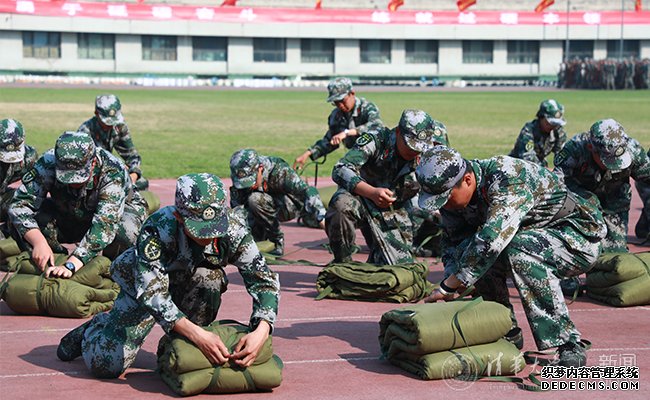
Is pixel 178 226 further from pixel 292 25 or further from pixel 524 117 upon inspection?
pixel 292 25

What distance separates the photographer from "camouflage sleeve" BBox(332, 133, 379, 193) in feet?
35.4

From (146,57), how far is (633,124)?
51.5 meters

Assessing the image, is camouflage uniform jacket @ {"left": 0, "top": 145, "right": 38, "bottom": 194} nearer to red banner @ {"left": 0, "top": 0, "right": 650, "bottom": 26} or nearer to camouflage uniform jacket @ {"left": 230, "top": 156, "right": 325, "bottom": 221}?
camouflage uniform jacket @ {"left": 230, "top": 156, "right": 325, "bottom": 221}

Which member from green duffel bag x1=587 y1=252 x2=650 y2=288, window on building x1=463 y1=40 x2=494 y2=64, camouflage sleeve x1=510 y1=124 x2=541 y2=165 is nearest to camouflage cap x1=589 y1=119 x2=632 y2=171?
green duffel bag x1=587 y1=252 x2=650 y2=288

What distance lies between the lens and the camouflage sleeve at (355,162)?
1079cm

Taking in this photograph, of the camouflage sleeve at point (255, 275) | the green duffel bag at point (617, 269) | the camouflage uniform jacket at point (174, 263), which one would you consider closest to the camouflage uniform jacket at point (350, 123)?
the green duffel bag at point (617, 269)

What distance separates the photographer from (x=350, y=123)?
52.4 feet

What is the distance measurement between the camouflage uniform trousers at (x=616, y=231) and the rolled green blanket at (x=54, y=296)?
18.8 feet

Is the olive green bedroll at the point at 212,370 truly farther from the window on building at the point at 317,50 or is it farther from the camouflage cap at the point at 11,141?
the window on building at the point at 317,50

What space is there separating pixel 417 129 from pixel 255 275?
3.60 meters

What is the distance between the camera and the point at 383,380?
766 centimetres

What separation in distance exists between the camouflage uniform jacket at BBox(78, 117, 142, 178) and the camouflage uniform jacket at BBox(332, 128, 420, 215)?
17.8 ft

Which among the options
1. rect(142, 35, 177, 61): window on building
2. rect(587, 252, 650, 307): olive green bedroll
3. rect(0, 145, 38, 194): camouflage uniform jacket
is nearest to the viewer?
rect(587, 252, 650, 307): olive green bedroll

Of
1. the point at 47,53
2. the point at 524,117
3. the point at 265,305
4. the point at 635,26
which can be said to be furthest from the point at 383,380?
the point at 635,26
